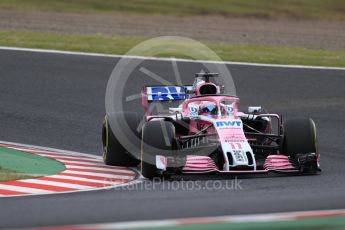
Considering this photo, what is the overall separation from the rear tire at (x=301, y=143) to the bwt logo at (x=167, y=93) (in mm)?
1674

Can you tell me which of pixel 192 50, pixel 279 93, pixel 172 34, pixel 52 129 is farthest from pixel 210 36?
pixel 52 129

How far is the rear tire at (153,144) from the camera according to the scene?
11.5 m

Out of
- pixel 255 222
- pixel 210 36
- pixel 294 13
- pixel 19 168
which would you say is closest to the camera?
pixel 255 222

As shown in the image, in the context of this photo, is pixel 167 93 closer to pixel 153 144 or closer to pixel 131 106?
pixel 153 144

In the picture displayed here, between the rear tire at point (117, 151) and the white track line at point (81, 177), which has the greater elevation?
the rear tire at point (117, 151)

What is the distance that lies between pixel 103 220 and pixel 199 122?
4991 mm

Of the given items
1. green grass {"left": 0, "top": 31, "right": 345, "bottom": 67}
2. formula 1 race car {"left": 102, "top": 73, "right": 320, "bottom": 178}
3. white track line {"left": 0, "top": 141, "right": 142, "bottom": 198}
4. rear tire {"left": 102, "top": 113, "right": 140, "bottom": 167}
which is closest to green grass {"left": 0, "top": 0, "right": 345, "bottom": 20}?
green grass {"left": 0, "top": 31, "right": 345, "bottom": 67}

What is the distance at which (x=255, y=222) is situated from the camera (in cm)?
643

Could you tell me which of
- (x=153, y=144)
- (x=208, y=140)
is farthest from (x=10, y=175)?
(x=208, y=140)

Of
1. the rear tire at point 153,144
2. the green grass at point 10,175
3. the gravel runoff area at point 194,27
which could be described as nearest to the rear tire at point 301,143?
the rear tire at point 153,144

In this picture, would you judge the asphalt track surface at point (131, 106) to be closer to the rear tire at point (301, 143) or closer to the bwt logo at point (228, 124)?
the rear tire at point (301, 143)

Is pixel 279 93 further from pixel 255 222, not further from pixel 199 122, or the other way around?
pixel 255 222

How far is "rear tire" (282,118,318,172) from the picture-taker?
11711mm

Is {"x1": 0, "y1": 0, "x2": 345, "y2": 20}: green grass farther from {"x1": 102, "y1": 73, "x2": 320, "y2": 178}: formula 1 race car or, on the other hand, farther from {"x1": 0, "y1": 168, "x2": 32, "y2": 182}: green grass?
{"x1": 0, "y1": 168, "x2": 32, "y2": 182}: green grass
